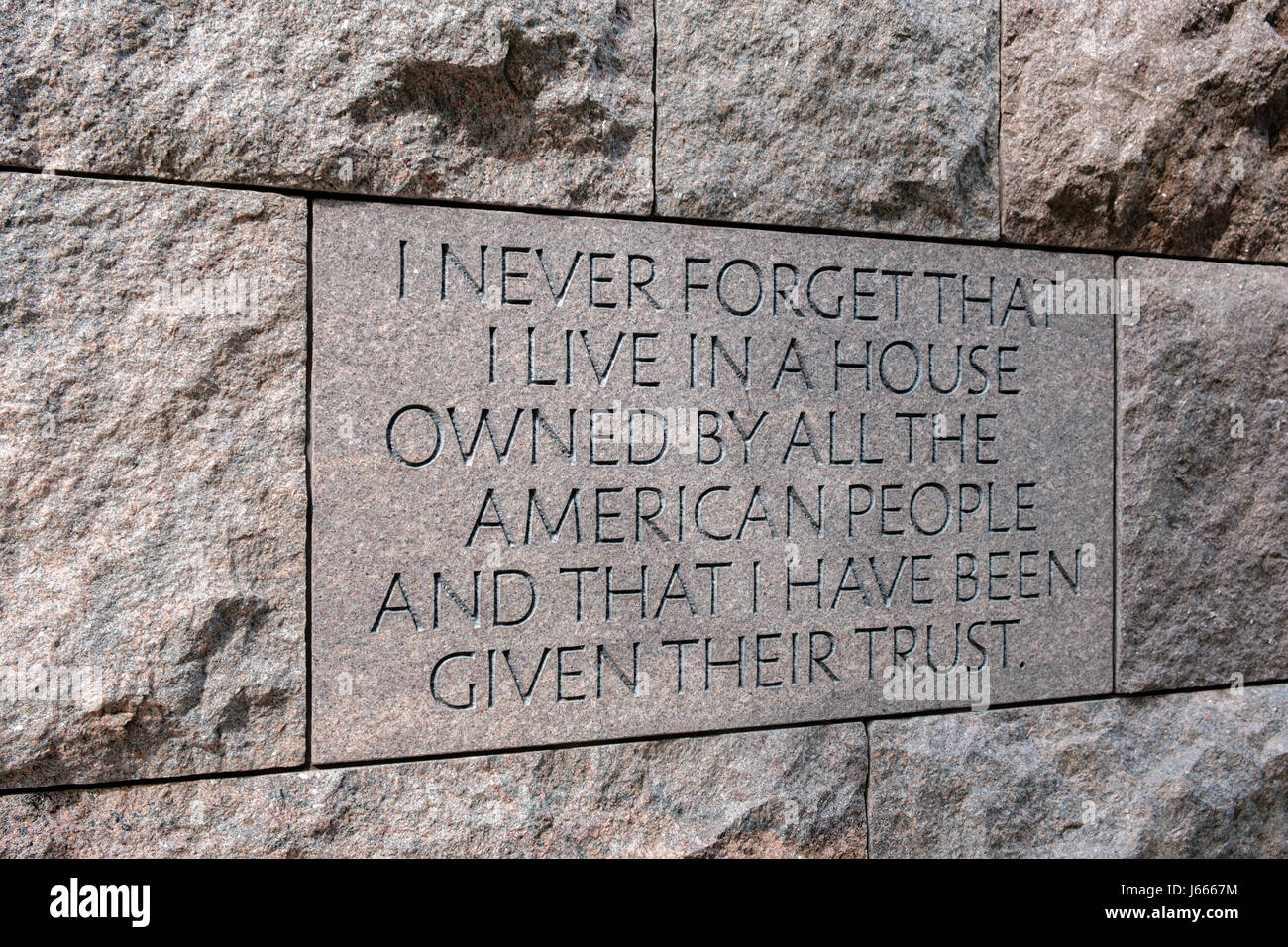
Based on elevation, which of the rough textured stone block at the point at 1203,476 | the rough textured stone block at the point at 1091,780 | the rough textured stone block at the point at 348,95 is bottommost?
the rough textured stone block at the point at 1091,780

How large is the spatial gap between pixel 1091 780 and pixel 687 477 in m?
1.44

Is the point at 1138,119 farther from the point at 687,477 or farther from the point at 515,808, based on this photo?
the point at 515,808

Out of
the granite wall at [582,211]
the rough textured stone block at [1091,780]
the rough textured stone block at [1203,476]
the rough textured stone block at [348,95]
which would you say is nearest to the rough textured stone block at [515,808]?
the granite wall at [582,211]

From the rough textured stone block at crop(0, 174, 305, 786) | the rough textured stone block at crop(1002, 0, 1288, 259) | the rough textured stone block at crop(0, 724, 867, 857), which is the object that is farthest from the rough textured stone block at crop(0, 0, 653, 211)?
the rough textured stone block at crop(0, 724, 867, 857)

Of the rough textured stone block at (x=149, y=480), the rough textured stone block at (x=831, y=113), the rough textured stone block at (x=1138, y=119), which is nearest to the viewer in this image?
the rough textured stone block at (x=149, y=480)

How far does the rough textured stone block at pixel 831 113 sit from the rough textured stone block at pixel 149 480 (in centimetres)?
98

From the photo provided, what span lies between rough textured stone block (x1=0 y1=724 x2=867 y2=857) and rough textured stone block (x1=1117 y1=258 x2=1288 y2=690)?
1005 millimetres

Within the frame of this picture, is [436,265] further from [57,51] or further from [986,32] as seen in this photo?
[986,32]

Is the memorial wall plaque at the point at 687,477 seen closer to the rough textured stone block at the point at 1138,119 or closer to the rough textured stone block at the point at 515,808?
the rough textured stone block at the point at 515,808

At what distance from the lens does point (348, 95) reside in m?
2.19

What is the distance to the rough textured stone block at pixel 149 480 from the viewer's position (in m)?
2.01
